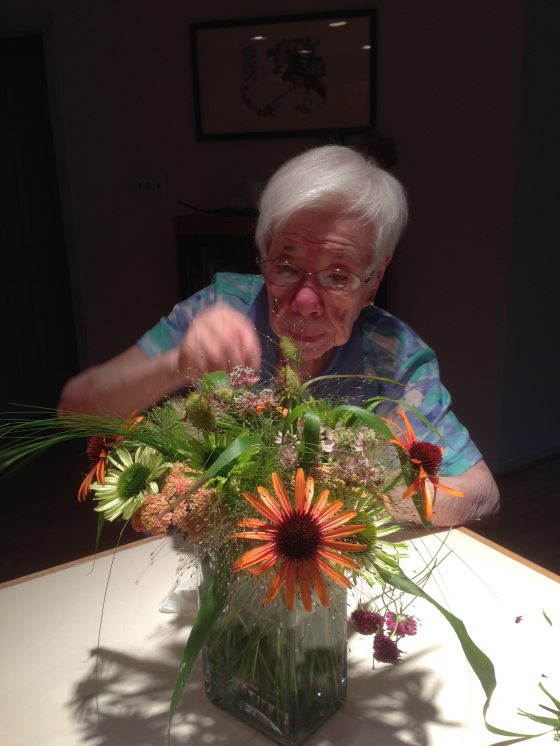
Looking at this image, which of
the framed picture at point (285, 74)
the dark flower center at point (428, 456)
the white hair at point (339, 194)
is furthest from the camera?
the framed picture at point (285, 74)

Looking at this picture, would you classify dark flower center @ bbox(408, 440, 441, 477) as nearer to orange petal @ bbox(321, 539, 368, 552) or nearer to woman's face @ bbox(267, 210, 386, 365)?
orange petal @ bbox(321, 539, 368, 552)

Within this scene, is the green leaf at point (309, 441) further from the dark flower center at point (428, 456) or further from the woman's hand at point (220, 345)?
the woman's hand at point (220, 345)

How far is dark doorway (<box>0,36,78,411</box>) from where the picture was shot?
3.71 meters

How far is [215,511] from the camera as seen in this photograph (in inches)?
25.7

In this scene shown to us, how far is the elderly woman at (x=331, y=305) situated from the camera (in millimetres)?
1091

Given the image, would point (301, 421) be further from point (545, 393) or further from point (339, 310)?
point (545, 393)

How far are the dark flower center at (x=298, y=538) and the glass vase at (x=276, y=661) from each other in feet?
0.29

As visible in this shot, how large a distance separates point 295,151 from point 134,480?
267 cm

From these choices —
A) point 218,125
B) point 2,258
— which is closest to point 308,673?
point 218,125

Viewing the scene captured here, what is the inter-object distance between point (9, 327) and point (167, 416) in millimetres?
3516

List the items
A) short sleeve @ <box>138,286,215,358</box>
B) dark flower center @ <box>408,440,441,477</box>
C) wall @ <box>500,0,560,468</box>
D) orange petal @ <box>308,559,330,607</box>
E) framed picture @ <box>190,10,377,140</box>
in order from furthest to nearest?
framed picture @ <box>190,10,377,140</box> < wall @ <box>500,0,560,468</box> < short sleeve @ <box>138,286,215,358</box> < dark flower center @ <box>408,440,441,477</box> < orange petal @ <box>308,559,330,607</box>

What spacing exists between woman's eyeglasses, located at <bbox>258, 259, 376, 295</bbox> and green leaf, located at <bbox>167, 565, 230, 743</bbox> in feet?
2.17

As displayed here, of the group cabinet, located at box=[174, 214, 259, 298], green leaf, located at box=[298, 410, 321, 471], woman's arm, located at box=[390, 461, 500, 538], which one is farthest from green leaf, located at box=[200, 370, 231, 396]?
cabinet, located at box=[174, 214, 259, 298]

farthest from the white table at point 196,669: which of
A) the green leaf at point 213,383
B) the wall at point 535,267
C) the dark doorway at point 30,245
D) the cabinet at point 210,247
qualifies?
the dark doorway at point 30,245
